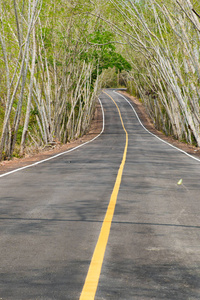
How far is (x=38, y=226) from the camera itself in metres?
6.26

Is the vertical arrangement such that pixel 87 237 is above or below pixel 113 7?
below

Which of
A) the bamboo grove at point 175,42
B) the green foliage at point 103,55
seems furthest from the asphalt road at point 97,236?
the green foliage at point 103,55

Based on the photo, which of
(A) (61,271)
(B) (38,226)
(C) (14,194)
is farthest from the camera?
(C) (14,194)

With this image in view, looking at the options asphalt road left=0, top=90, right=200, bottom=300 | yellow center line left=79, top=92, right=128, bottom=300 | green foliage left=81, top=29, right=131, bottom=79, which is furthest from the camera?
green foliage left=81, top=29, right=131, bottom=79

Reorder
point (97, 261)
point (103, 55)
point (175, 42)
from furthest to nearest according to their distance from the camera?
point (103, 55) → point (175, 42) → point (97, 261)

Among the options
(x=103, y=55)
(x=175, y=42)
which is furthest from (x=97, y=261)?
(x=103, y=55)

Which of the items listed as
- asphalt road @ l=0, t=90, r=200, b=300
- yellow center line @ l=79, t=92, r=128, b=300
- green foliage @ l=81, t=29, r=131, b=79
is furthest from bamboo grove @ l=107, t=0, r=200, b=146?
yellow center line @ l=79, t=92, r=128, b=300

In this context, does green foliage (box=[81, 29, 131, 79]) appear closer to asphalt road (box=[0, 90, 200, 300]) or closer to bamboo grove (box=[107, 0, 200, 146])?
bamboo grove (box=[107, 0, 200, 146])

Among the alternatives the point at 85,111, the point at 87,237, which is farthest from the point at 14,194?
the point at 85,111

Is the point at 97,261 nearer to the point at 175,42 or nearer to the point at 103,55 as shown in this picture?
the point at 175,42

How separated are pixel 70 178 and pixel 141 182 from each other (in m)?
1.91

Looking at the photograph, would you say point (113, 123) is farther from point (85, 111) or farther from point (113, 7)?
point (113, 7)

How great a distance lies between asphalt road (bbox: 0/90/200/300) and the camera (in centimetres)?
398

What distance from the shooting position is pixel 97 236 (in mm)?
5707
